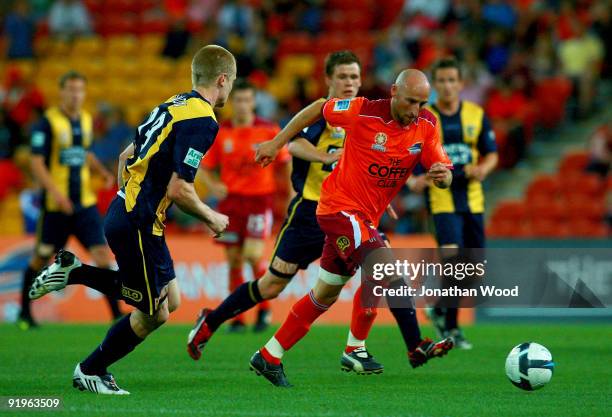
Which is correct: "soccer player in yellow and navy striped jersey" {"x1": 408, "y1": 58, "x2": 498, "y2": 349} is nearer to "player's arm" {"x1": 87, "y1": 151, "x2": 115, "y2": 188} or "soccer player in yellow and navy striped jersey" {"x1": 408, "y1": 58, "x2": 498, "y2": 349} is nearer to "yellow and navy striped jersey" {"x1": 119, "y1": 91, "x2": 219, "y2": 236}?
"player's arm" {"x1": 87, "y1": 151, "x2": 115, "y2": 188}

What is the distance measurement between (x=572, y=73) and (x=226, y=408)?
13.3 metres

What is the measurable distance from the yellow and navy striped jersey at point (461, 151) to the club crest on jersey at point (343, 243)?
3153 mm

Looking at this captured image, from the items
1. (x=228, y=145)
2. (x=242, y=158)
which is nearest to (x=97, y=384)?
(x=242, y=158)

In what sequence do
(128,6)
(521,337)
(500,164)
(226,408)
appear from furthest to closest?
(128,6), (500,164), (521,337), (226,408)

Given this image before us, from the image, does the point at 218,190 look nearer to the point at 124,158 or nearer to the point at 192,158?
the point at 124,158

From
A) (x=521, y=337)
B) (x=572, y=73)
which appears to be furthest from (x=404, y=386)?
(x=572, y=73)

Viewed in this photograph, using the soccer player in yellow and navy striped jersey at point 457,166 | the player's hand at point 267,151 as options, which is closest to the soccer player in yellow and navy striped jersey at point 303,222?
the player's hand at point 267,151

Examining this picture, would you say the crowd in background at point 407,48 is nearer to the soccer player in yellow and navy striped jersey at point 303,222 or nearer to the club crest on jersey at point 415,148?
the soccer player in yellow and navy striped jersey at point 303,222

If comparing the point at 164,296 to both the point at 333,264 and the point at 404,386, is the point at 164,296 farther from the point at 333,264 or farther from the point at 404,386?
the point at 404,386

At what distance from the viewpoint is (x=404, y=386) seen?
7824 millimetres

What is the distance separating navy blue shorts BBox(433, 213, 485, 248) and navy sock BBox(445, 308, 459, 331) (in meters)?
0.60

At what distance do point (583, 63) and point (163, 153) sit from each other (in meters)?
13.0

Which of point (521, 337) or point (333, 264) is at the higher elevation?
point (333, 264)

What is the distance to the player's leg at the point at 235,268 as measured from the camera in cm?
1259
